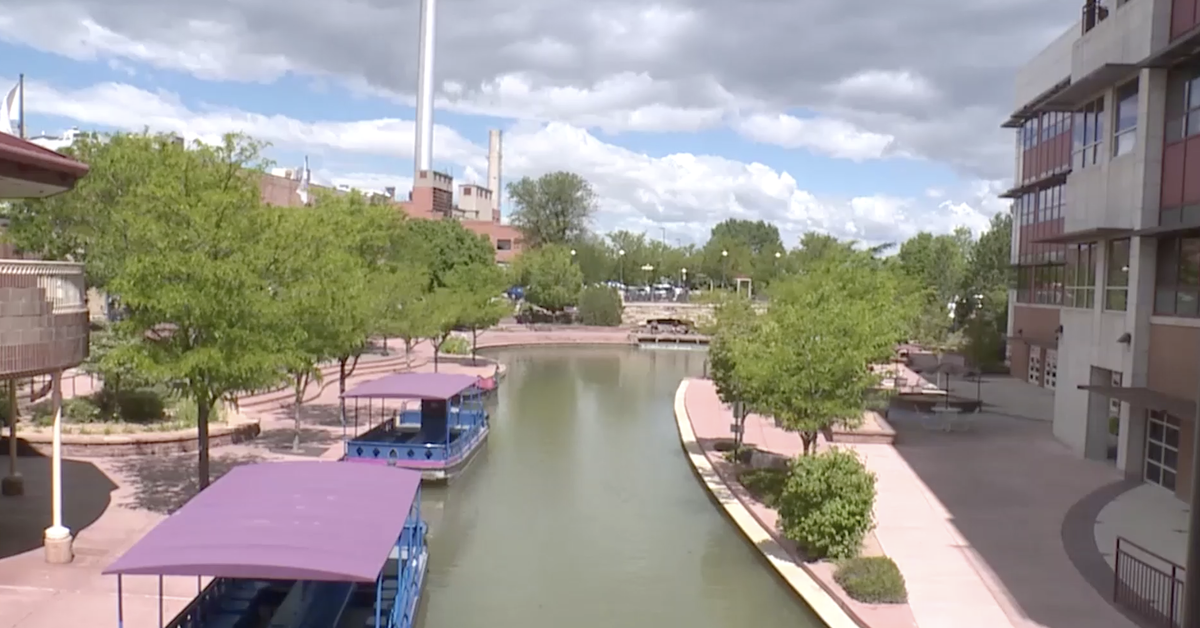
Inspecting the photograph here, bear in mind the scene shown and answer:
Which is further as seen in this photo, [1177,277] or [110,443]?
[110,443]

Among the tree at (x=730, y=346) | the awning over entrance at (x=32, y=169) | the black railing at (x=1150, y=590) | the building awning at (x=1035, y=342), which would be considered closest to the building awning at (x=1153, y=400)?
the black railing at (x=1150, y=590)

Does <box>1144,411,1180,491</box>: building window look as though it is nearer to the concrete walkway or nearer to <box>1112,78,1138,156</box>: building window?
<box>1112,78,1138,156</box>: building window

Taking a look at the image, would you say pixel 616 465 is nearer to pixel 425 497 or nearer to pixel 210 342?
pixel 425 497

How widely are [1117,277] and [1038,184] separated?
1871cm

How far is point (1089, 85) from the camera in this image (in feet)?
76.8

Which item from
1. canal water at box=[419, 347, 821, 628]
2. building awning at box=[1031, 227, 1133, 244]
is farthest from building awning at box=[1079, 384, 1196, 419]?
canal water at box=[419, 347, 821, 628]

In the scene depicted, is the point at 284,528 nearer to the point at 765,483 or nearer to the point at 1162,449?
the point at 765,483

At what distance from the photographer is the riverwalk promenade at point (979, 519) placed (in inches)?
505

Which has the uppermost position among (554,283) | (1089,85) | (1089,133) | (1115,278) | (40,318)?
(1089,85)

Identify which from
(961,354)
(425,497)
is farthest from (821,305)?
(961,354)

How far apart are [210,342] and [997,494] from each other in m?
16.2

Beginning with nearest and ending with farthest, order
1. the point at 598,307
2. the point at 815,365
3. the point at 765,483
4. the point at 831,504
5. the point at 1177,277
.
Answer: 1. the point at 831,504
2. the point at 815,365
3. the point at 1177,277
4. the point at 765,483
5. the point at 598,307

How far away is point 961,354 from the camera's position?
49.2 meters

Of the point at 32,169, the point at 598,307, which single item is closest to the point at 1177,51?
the point at 32,169
